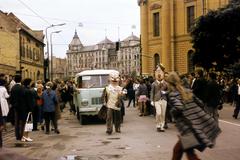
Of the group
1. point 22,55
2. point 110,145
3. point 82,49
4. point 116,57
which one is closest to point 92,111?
point 110,145

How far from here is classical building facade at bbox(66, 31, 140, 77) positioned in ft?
540

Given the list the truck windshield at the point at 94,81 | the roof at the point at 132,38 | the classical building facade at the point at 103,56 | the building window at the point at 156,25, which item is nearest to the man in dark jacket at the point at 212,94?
the truck windshield at the point at 94,81

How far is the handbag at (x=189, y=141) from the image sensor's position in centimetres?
769

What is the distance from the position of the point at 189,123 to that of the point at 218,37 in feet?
114

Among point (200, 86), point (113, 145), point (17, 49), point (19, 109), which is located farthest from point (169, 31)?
point (113, 145)

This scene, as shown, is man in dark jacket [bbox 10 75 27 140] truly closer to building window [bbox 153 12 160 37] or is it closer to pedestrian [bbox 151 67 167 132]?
pedestrian [bbox 151 67 167 132]

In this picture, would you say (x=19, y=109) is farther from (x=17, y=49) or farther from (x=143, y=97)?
(x=17, y=49)

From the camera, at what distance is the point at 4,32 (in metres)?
53.2

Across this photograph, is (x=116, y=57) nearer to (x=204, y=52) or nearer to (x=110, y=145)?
(x=204, y=52)

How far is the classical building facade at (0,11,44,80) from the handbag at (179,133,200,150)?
109 feet

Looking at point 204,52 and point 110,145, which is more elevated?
point 204,52

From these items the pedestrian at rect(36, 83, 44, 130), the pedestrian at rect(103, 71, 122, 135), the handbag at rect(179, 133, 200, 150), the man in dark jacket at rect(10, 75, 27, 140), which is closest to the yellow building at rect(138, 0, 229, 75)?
the pedestrian at rect(36, 83, 44, 130)

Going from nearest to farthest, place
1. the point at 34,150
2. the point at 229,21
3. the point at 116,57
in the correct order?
the point at 34,150, the point at 229,21, the point at 116,57

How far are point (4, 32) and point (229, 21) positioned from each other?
23889 mm
